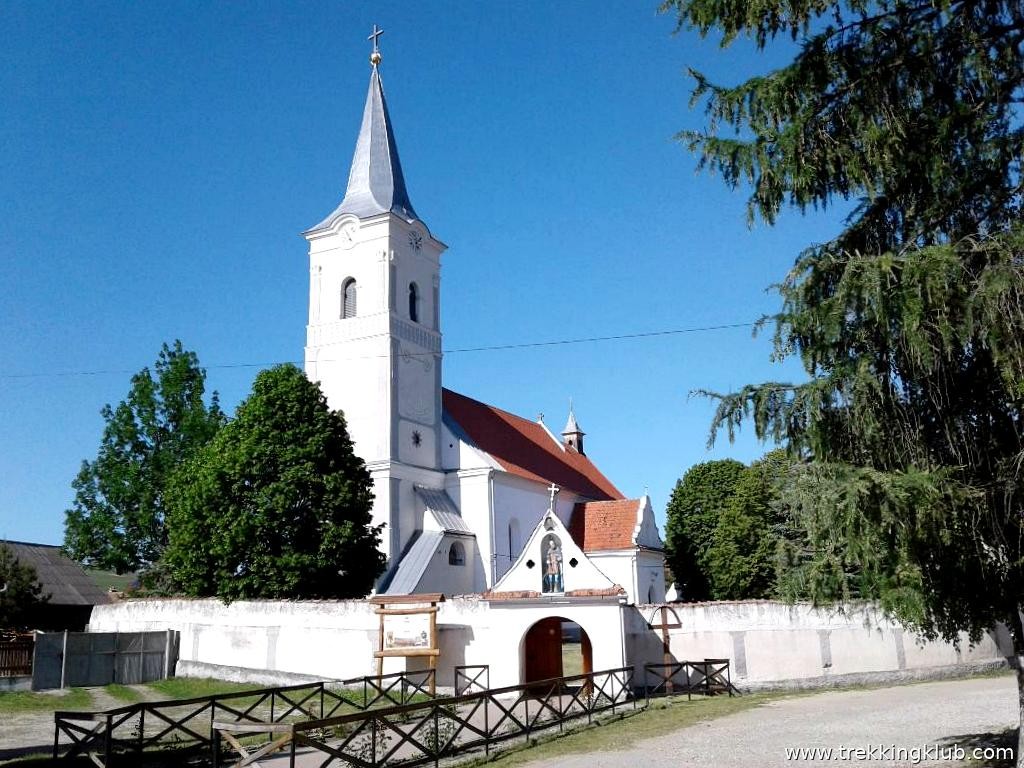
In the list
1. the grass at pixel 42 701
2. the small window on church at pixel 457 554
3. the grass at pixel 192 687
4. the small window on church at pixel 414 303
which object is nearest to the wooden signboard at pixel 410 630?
the grass at pixel 192 687

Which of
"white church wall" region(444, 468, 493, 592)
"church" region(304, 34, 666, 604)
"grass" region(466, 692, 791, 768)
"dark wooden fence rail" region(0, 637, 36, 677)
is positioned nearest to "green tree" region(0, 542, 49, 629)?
"dark wooden fence rail" region(0, 637, 36, 677)

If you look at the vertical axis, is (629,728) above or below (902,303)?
below

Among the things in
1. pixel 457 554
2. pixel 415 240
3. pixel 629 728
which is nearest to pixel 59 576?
pixel 457 554

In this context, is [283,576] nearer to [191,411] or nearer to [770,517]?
[191,411]

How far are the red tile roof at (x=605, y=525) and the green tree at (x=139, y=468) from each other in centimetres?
1655

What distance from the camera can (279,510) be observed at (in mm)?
26516

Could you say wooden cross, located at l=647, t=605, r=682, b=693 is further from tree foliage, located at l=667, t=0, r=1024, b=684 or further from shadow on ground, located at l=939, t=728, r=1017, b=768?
tree foliage, located at l=667, t=0, r=1024, b=684

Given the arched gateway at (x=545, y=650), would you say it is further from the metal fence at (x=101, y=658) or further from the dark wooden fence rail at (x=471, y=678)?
the metal fence at (x=101, y=658)

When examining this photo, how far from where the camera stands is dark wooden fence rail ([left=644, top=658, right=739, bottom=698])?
1967 cm

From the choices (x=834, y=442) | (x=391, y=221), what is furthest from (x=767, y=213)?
(x=391, y=221)

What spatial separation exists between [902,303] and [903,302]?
0.5 inches

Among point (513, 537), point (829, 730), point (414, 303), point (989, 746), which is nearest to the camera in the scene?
point (989, 746)

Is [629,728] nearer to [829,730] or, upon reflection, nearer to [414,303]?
[829,730]

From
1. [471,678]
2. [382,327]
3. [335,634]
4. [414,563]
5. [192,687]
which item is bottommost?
[192,687]
